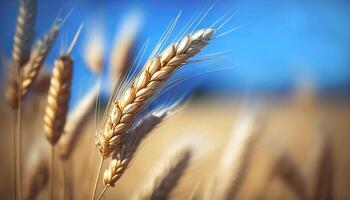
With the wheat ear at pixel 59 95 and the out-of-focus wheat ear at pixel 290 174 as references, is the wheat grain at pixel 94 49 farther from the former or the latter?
the out-of-focus wheat ear at pixel 290 174

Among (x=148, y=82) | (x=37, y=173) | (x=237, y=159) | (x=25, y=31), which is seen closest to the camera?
(x=148, y=82)

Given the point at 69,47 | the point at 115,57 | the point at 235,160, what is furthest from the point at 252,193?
the point at 69,47

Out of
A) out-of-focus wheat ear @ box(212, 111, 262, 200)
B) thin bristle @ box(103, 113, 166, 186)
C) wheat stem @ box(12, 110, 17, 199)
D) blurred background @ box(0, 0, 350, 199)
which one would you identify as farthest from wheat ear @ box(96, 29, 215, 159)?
wheat stem @ box(12, 110, 17, 199)

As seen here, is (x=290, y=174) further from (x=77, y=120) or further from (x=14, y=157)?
(x=14, y=157)

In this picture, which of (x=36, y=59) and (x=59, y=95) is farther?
(x=36, y=59)

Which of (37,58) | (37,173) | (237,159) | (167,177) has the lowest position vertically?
(37,173)

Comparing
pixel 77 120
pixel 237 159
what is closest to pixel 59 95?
pixel 77 120

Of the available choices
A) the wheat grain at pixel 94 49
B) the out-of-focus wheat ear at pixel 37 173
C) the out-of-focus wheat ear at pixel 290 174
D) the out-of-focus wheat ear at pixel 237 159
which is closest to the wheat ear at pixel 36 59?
the wheat grain at pixel 94 49
